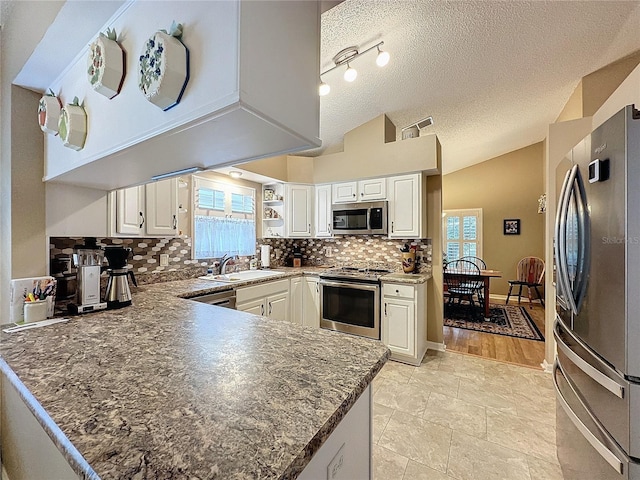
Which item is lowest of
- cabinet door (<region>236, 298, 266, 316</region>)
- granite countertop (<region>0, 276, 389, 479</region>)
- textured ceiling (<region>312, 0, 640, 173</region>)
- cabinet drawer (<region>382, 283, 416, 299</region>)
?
cabinet door (<region>236, 298, 266, 316</region>)

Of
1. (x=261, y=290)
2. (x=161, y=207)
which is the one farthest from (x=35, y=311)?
(x=261, y=290)

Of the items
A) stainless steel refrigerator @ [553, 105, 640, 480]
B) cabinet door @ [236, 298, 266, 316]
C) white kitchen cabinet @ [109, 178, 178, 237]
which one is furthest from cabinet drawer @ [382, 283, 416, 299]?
white kitchen cabinet @ [109, 178, 178, 237]

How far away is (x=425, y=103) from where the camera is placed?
307 centimetres

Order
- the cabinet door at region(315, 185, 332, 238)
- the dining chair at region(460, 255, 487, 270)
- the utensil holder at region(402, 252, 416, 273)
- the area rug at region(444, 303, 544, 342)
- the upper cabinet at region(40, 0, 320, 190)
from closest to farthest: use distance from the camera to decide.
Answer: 1. the upper cabinet at region(40, 0, 320, 190)
2. the utensil holder at region(402, 252, 416, 273)
3. the cabinet door at region(315, 185, 332, 238)
4. the area rug at region(444, 303, 544, 342)
5. the dining chair at region(460, 255, 487, 270)

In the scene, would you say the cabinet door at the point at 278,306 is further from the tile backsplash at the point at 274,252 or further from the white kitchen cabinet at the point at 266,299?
the tile backsplash at the point at 274,252

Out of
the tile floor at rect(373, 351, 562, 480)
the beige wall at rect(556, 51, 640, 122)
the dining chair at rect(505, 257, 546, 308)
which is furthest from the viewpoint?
the dining chair at rect(505, 257, 546, 308)

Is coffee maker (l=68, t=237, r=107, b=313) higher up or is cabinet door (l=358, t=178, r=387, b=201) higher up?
cabinet door (l=358, t=178, r=387, b=201)

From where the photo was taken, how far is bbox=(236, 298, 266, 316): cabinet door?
2.63 metres

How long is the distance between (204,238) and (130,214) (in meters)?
1.17

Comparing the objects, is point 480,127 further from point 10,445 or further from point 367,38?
point 10,445

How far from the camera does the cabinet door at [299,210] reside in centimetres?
378

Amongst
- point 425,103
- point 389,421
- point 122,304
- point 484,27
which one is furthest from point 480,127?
point 122,304

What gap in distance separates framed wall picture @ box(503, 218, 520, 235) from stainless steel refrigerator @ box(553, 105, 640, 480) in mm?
5588

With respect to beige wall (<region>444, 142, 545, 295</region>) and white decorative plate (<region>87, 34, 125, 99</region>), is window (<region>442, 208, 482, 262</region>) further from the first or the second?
white decorative plate (<region>87, 34, 125, 99</region>)
